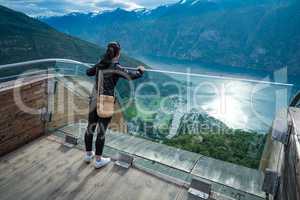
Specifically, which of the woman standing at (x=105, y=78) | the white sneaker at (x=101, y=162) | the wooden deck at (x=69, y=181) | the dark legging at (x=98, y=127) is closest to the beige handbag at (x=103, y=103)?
the woman standing at (x=105, y=78)

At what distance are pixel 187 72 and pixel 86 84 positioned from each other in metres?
A: 2.45

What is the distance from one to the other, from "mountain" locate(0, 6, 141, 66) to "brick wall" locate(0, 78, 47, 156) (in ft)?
173

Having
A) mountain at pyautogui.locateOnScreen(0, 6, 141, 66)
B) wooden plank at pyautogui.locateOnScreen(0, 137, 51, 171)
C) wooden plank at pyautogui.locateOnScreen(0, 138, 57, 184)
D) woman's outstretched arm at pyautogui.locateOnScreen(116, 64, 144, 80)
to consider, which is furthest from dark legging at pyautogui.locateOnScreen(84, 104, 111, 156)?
mountain at pyautogui.locateOnScreen(0, 6, 141, 66)

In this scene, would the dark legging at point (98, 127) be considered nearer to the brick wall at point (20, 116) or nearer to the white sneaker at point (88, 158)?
the white sneaker at point (88, 158)

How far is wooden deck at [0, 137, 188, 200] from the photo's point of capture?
2.12 meters

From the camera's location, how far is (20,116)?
9.23 feet

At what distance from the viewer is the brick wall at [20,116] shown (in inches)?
102

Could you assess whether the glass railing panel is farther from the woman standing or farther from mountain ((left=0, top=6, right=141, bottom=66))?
mountain ((left=0, top=6, right=141, bottom=66))

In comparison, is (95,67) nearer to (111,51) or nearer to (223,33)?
(111,51)

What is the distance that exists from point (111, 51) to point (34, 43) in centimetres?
6912

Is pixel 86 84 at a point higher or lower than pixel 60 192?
higher

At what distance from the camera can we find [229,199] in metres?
2.14

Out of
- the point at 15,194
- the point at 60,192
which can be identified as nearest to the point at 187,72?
the point at 60,192

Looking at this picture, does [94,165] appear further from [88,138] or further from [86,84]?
[86,84]
